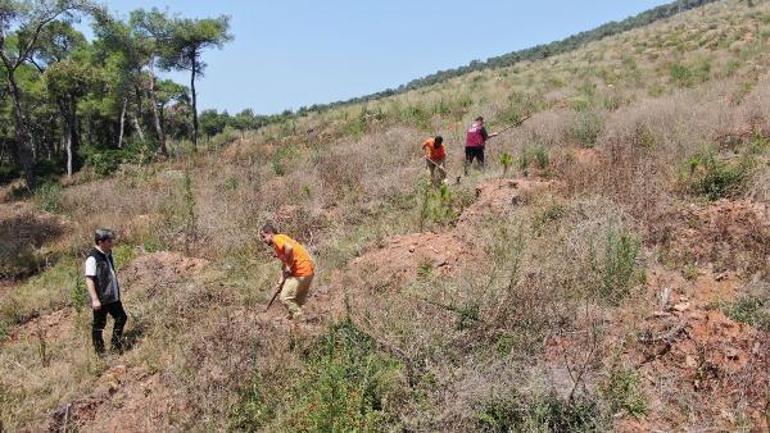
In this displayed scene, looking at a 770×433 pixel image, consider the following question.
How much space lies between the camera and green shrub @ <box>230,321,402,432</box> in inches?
169

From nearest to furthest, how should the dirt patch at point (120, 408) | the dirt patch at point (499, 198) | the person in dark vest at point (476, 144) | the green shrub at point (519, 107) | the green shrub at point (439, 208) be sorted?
the dirt patch at point (120, 408)
the dirt patch at point (499, 198)
the green shrub at point (439, 208)
the person in dark vest at point (476, 144)
the green shrub at point (519, 107)

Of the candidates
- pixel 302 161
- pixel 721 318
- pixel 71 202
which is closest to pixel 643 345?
pixel 721 318

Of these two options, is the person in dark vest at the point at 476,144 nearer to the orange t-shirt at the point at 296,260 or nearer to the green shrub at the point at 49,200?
the orange t-shirt at the point at 296,260

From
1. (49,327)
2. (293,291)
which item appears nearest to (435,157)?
(293,291)

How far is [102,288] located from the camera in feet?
21.0

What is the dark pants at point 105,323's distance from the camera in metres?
6.40

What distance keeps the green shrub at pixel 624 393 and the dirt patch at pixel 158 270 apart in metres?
5.87

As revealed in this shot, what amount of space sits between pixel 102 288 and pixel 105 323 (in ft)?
1.38

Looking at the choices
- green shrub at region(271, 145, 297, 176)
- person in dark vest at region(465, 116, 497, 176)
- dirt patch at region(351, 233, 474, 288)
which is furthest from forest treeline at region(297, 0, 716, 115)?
dirt patch at region(351, 233, 474, 288)

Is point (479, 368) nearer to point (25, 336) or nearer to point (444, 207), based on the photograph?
point (444, 207)

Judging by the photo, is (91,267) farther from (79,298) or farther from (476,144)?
(476,144)

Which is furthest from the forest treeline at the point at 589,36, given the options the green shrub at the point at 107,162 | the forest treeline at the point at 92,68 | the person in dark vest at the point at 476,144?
the person in dark vest at the point at 476,144

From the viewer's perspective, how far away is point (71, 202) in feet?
45.0

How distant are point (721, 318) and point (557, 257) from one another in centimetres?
176
